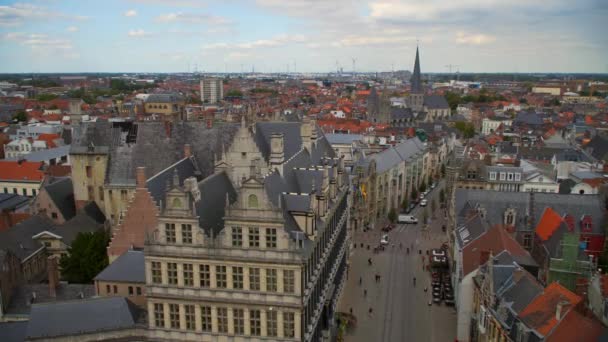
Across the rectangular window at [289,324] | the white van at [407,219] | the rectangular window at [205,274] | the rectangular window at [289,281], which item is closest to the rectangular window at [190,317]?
the rectangular window at [205,274]

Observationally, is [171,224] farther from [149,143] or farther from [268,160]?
[149,143]

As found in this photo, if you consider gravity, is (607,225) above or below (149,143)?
below

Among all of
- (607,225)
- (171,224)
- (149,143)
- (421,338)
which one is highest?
(149,143)

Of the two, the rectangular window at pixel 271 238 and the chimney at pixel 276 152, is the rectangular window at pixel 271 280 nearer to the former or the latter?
the rectangular window at pixel 271 238

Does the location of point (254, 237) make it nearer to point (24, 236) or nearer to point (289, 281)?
point (289, 281)

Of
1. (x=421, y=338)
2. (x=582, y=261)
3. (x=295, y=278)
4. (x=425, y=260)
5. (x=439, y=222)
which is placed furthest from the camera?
(x=439, y=222)

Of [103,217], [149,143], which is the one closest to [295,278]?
[149,143]

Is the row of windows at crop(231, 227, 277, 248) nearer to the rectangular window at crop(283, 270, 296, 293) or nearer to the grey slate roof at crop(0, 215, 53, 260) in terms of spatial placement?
the rectangular window at crop(283, 270, 296, 293)
